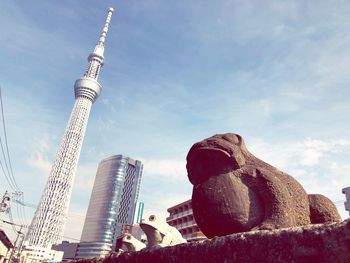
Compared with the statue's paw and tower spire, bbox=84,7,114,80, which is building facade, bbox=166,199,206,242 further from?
tower spire, bbox=84,7,114,80

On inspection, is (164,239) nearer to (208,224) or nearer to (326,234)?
(208,224)

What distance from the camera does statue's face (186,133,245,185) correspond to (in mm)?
3664

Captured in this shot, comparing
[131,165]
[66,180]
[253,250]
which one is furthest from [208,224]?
[131,165]

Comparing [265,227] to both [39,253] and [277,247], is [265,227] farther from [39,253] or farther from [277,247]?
[39,253]

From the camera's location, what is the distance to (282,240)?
1.78 m

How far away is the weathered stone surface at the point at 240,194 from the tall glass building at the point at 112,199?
124 meters

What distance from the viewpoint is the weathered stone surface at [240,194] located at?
3.23m

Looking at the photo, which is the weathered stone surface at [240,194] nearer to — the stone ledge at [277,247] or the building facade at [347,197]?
the stone ledge at [277,247]

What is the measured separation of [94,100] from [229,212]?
112462 millimetres

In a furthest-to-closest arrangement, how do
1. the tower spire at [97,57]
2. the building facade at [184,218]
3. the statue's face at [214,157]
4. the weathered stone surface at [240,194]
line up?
the tower spire at [97,57]
the building facade at [184,218]
the statue's face at [214,157]
the weathered stone surface at [240,194]

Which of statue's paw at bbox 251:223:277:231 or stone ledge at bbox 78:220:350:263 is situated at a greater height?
statue's paw at bbox 251:223:277:231

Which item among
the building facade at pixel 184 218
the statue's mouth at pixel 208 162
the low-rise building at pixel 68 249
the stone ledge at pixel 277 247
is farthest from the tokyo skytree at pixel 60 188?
the stone ledge at pixel 277 247

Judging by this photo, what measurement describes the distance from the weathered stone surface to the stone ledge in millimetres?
1105

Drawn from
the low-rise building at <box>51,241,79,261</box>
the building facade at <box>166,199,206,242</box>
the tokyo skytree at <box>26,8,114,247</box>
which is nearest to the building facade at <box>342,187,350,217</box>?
the building facade at <box>166,199,206,242</box>
